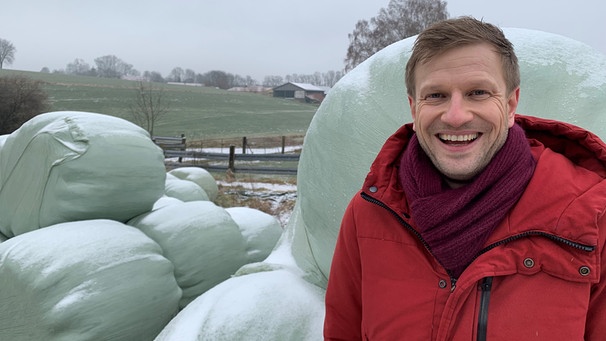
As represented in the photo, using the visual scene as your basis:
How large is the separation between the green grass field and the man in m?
19.8

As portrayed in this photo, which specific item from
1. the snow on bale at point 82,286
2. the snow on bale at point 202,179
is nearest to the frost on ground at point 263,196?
the snow on bale at point 202,179

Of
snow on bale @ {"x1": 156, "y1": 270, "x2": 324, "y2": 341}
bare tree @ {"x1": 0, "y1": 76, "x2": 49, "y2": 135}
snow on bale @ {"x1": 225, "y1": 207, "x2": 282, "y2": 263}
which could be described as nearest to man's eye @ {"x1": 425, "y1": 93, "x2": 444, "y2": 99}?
snow on bale @ {"x1": 156, "y1": 270, "x2": 324, "y2": 341}

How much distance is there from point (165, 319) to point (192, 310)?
2.24ft

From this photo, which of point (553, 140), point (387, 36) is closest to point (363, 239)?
point (553, 140)

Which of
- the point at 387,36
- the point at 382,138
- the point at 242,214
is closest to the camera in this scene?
the point at 382,138

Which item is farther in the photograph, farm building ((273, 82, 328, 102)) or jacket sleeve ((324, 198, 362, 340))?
farm building ((273, 82, 328, 102))

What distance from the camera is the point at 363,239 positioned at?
99 centimetres

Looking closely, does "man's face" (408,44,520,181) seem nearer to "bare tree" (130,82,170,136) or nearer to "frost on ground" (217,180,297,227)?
"frost on ground" (217,180,297,227)

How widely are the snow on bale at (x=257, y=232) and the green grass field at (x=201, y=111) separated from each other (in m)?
17.6

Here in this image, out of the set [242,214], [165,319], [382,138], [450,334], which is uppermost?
[382,138]

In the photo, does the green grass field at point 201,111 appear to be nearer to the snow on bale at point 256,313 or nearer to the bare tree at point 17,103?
the bare tree at point 17,103

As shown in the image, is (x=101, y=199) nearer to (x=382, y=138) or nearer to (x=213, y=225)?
(x=213, y=225)

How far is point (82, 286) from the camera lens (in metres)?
1.96

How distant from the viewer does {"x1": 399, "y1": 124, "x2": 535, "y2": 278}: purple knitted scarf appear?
0.84 meters
